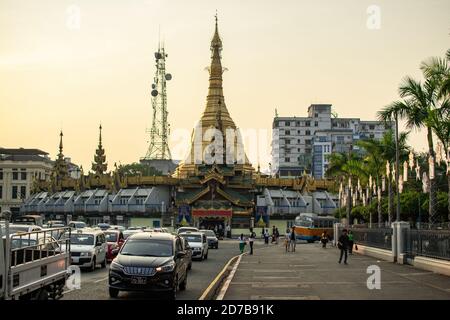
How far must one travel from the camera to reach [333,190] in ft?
298

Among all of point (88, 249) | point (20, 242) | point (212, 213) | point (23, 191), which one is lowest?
point (88, 249)

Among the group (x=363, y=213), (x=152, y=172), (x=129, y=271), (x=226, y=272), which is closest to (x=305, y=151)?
(x=152, y=172)

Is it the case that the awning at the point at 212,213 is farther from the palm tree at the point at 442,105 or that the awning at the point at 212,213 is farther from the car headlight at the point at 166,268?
the car headlight at the point at 166,268

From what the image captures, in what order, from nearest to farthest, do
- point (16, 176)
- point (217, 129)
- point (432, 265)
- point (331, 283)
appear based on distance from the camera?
point (331, 283) < point (432, 265) < point (217, 129) < point (16, 176)

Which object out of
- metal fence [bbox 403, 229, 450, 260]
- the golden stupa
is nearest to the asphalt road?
metal fence [bbox 403, 229, 450, 260]

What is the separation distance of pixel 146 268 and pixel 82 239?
1090 centimetres

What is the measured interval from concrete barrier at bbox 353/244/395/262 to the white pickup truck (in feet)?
69.9

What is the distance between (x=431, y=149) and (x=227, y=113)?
71.5 meters

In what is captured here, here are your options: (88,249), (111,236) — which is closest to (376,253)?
(111,236)

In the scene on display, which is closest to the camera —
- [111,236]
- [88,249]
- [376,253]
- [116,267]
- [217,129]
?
[116,267]

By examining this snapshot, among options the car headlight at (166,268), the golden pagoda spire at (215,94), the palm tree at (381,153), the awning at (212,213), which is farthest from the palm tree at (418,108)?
the golden pagoda spire at (215,94)

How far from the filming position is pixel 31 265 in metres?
12.3

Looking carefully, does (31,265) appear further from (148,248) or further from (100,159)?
(100,159)
